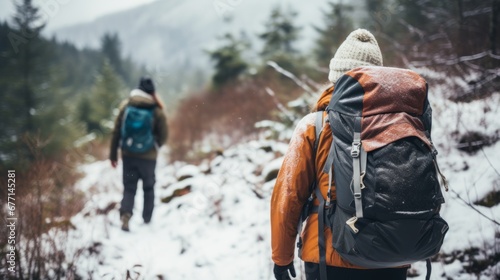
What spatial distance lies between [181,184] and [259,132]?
2940 mm

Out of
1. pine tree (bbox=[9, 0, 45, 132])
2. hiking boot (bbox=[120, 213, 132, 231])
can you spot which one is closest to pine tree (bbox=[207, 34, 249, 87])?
pine tree (bbox=[9, 0, 45, 132])

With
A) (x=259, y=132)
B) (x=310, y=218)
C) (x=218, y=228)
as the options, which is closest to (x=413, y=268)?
(x=310, y=218)

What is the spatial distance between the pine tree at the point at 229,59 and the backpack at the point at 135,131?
9.11m

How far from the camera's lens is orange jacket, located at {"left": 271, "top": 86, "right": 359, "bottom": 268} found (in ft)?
4.93

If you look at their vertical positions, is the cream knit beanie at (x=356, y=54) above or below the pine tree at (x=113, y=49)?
below

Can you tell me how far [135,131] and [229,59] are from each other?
9.53 meters

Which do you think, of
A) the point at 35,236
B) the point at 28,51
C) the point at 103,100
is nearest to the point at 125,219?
the point at 35,236

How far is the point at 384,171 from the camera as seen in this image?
1.24 m

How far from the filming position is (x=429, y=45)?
308 inches

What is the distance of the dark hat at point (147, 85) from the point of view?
4.44 m

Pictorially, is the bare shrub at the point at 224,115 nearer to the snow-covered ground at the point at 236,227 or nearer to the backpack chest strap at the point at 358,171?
the snow-covered ground at the point at 236,227

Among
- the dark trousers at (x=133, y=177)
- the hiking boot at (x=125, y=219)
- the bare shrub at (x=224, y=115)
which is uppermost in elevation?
the dark trousers at (x=133, y=177)

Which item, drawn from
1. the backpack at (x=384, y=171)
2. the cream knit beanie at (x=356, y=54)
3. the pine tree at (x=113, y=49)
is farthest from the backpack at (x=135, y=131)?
the pine tree at (x=113, y=49)

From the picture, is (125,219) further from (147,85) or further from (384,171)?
(384,171)
